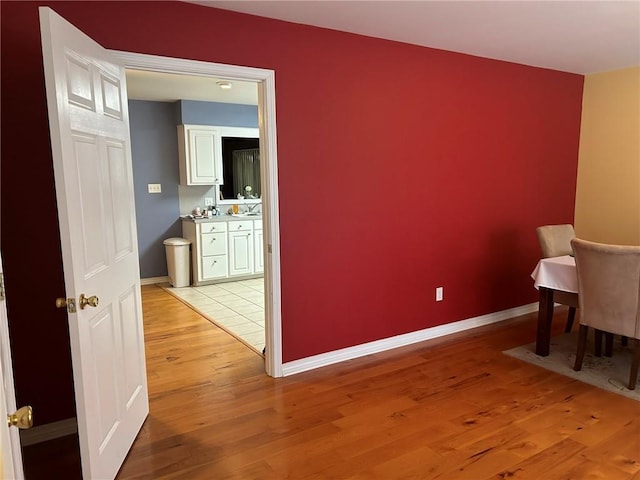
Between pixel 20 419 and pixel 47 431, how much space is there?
1671mm

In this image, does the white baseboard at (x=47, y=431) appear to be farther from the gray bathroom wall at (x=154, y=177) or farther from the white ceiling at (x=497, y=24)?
the gray bathroom wall at (x=154, y=177)

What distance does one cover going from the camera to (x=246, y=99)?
5859 millimetres

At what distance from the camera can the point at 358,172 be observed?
3359mm

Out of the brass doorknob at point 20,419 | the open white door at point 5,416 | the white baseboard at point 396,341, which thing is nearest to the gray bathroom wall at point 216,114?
the white baseboard at point 396,341

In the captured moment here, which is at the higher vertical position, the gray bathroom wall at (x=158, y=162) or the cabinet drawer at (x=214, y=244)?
the gray bathroom wall at (x=158, y=162)

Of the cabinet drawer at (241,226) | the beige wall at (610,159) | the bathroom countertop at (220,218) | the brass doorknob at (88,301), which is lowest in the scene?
the cabinet drawer at (241,226)

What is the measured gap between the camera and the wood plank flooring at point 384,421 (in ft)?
7.31

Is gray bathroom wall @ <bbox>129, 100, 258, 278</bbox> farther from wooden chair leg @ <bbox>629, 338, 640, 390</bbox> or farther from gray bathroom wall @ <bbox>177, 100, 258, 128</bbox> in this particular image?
wooden chair leg @ <bbox>629, 338, 640, 390</bbox>

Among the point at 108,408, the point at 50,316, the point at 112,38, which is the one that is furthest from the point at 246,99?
the point at 108,408

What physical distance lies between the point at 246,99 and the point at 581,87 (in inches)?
148

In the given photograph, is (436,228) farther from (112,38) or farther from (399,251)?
(112,38)

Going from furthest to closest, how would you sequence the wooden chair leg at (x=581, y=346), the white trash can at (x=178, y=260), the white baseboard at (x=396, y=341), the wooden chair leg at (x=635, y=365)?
the white trash can at (x=178, y=260), the white baseboard at (x=396, y=341), the wooden chair leg at (x=581, y=346), the wooden chair leg at (x=635, y=365)

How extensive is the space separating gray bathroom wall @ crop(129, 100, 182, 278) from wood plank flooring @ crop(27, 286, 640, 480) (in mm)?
2582

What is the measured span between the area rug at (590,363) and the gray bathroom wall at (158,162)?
4.37 metres
